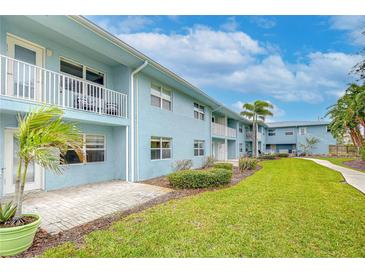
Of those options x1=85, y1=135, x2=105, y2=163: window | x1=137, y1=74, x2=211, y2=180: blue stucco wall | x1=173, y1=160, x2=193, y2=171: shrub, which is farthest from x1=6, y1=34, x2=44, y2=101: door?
x1=173, y1=160, x2=193, y2=171: shrub

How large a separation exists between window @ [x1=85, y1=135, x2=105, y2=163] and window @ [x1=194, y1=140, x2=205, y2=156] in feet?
28.1

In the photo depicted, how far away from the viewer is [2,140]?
6375mm

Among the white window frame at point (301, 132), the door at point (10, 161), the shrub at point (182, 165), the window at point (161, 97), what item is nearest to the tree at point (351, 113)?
the shrub at point (182, 165)

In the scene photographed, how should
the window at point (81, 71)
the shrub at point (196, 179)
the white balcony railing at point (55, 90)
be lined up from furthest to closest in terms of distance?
the shrub at point (196, 179) → the window at point (81, 71) → the white balcony railing at point (55, 90)

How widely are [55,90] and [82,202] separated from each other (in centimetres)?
431

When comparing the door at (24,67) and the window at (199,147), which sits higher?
the door at (24,67)

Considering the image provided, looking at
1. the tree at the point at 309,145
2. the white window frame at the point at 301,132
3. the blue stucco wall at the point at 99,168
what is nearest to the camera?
the blue stucco wall at the point at 99,168

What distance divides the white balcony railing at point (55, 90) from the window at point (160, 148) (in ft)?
8.98

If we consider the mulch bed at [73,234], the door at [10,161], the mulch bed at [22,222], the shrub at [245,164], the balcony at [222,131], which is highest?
the balcony at [222,131]

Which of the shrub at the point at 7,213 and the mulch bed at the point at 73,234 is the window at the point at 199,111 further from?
the shrub at the point at 7,213

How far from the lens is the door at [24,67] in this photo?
6352 mm

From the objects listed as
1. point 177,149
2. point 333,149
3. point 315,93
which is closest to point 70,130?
point 177,149

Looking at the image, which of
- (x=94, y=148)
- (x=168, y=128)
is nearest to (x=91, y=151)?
(x=94, y=148)
